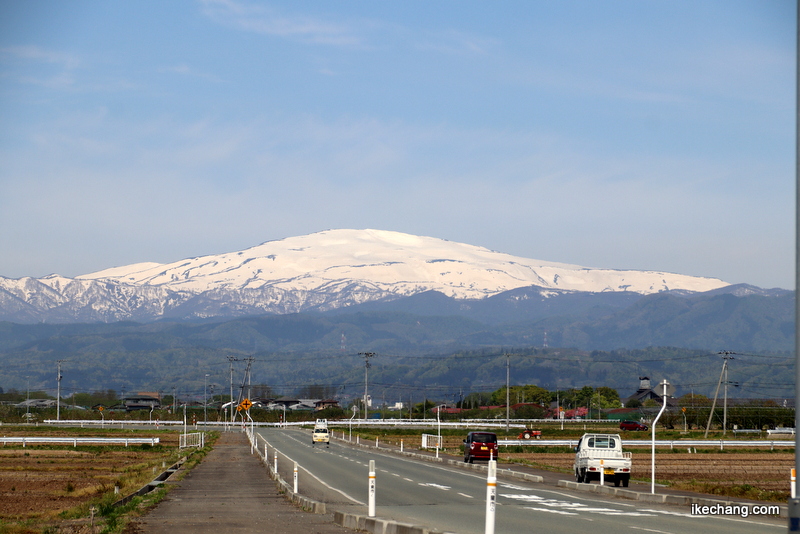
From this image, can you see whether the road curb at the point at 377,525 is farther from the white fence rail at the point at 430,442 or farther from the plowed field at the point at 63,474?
the white fence rail at the point at 430,442

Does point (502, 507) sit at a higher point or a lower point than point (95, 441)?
higher

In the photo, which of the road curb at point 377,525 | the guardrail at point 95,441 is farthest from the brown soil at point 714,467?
the guardrail at point 95,441

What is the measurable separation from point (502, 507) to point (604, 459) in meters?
8.54

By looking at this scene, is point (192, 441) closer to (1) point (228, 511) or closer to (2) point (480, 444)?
(2) point (480, 444)

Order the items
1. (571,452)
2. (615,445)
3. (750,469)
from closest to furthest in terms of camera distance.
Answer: (615,445) → (750,469) → (571,452)

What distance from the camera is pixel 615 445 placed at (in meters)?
34.9

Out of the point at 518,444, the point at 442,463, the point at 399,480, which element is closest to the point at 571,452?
the point at 518,444

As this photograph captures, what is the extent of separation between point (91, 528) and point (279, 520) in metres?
4.53

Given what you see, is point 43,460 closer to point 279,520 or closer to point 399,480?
point 399,480

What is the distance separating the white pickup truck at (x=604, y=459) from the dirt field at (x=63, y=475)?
53.4 feet

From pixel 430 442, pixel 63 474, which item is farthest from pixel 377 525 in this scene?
pixel 430 442

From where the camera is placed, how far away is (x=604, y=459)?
3416 centimetres

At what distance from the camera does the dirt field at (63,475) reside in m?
29.3

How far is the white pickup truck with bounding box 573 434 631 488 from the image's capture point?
112 ft
